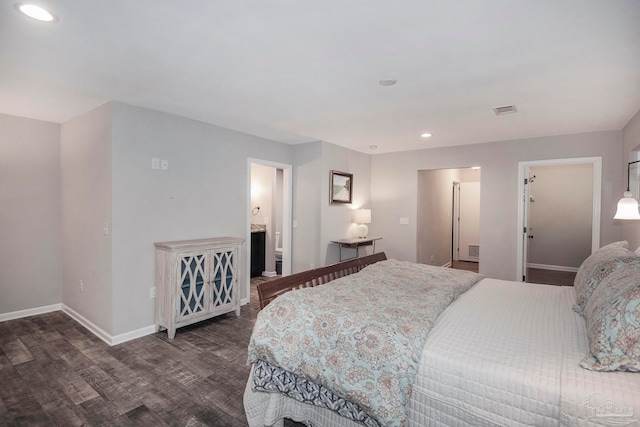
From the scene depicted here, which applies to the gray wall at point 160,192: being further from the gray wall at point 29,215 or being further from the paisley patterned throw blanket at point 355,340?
the paisley patterned throw blanket at point 355,340

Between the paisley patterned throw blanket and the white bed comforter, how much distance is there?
108 mm

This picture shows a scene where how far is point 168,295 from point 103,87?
6.84 ft

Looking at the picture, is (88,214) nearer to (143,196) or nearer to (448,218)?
(143,196)

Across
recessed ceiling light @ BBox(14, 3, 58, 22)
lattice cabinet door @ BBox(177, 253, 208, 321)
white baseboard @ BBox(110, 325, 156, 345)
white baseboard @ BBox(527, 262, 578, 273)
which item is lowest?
white baseboard @ BBox(110, 325, 156, 345)

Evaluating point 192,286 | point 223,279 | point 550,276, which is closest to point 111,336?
point 192,286

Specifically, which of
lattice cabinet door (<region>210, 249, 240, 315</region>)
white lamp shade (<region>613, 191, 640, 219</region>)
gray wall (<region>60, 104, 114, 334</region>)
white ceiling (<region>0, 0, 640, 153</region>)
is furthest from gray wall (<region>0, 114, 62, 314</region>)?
white lamp shade (<region>613, 191, 640, 219</region>)

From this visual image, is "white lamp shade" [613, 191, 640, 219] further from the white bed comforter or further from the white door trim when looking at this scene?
the white door trim

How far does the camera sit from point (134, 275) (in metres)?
3.34

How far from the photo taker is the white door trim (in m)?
4.17

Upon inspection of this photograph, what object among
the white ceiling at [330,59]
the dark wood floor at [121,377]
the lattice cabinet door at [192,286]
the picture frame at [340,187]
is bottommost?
the dark wood floor at [121,377]

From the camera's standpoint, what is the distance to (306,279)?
8.59ft

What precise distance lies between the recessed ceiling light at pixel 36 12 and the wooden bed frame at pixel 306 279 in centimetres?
198

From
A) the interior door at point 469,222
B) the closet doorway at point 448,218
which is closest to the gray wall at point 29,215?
the closet doorway at point 448,218

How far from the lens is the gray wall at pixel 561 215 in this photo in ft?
21.6
